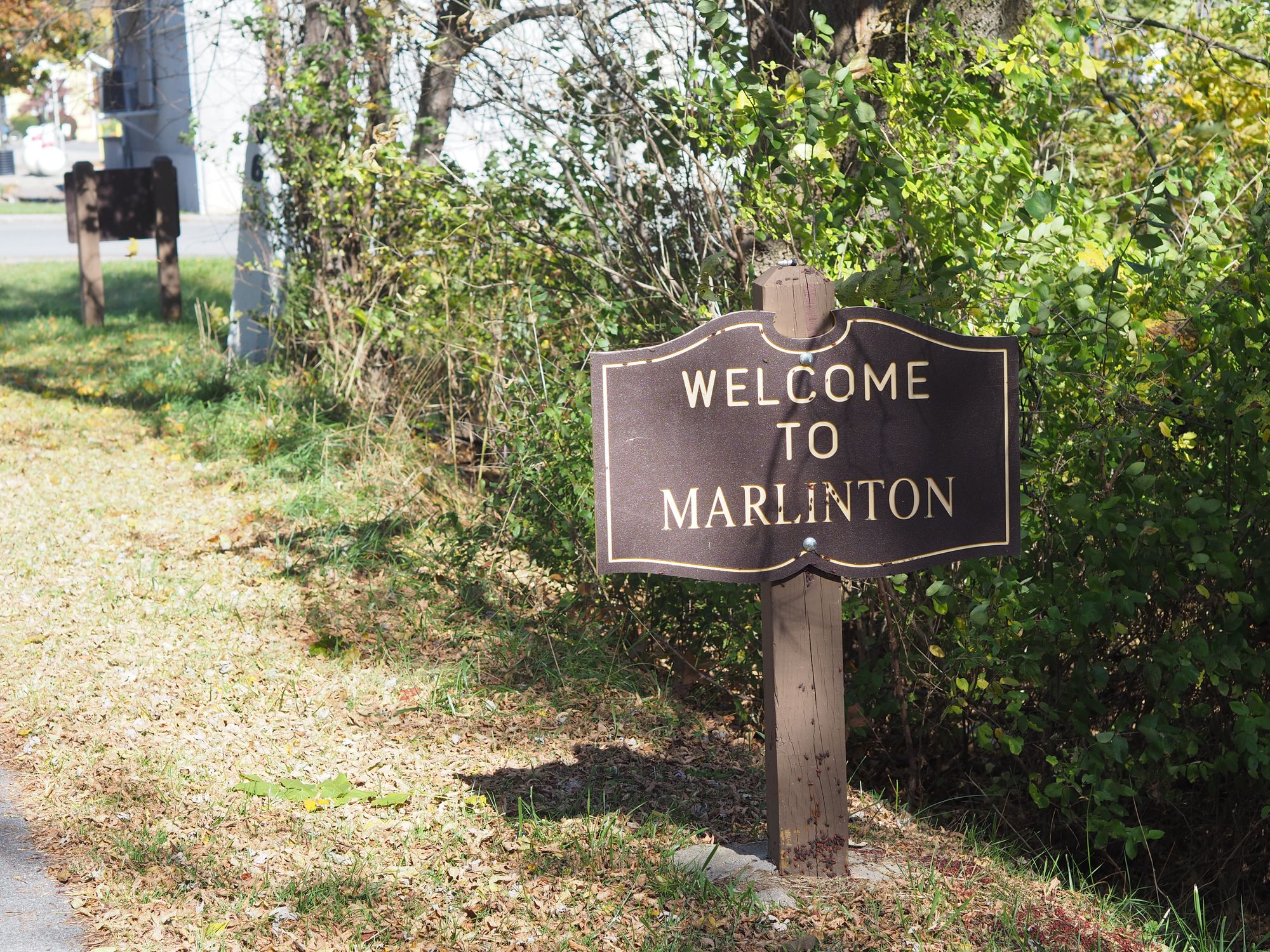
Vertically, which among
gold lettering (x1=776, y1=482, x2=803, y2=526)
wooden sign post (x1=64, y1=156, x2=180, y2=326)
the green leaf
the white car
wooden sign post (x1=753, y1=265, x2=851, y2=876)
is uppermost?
the white car

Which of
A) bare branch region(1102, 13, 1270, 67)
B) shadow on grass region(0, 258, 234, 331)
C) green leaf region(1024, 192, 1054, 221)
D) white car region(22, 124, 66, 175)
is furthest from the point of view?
white car region(22, 124, 66, 175)

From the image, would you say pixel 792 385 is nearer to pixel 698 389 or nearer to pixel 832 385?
pixel 832 385

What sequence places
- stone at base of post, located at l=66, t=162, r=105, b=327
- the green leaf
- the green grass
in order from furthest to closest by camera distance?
the green grass
stone at base of post, located at l=66, t=162, r=105, b=327
the green leaf

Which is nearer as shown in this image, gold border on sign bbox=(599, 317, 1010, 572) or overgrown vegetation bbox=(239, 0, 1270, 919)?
gold border on sign bbox=(599, 317, 1010, 572)

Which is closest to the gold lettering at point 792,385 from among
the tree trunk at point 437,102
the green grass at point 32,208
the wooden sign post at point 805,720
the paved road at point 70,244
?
the wooden sign post at point 805,720

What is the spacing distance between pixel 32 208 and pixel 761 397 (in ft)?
133

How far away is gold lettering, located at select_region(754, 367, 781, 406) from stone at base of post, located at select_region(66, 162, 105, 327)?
1144cm

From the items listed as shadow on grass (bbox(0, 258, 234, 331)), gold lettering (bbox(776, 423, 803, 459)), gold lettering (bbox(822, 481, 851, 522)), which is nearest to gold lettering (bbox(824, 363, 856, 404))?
gold lettering (bbox(776, 423, 803, 459))

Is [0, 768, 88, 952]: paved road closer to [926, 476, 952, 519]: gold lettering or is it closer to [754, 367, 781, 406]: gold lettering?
[754, 367, 781, 406]: gold lettering

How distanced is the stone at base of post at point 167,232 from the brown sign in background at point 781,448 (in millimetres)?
11289

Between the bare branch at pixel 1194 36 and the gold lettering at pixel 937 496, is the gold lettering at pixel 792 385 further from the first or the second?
the bare branch at pixel 1194 36

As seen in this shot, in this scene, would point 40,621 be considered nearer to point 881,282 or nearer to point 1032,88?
point 881,282

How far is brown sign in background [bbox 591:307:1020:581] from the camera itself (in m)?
3.19

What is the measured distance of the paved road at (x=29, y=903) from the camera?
3162 millimetres
